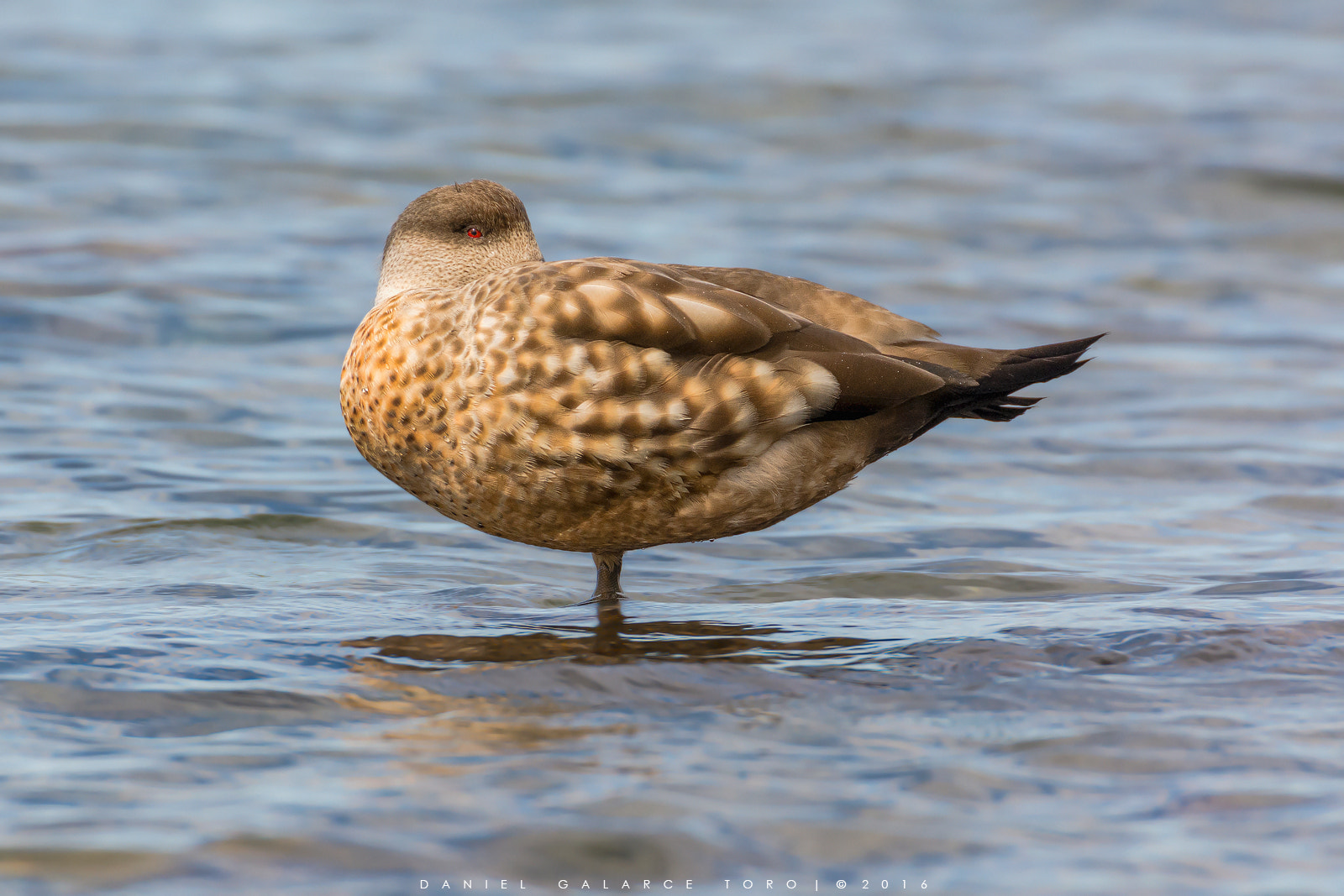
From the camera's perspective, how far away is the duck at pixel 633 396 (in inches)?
228

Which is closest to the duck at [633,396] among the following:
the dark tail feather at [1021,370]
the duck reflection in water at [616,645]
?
the dark tail feather at [1021,370]

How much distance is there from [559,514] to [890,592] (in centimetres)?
181

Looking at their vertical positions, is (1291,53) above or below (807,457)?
above

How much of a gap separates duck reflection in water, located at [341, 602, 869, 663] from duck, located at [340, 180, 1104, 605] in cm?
36

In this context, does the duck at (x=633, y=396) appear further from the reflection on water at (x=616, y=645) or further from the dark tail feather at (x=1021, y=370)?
the reflection on water at (x=616, y=645)

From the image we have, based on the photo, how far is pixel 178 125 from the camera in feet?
55.1

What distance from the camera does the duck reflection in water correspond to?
591cm

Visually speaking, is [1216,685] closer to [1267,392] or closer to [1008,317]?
[1267,392]

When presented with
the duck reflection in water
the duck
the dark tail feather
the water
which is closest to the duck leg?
the water

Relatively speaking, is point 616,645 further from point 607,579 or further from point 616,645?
point 607,579

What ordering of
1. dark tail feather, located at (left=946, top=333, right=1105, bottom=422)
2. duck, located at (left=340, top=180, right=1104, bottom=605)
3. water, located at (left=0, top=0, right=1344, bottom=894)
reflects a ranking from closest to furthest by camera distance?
1. water, located at (left=0, top=0, right=1344, bottom=894)
2. duck, located at (left=340, top=180, right=1104, bottom=605)
3. dark tail feather, located at (left=946, top=333, right=1105, bottom=422)

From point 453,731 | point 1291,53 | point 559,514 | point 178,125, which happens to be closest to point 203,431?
point 559,514

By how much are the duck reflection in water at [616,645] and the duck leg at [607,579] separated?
1.34ft

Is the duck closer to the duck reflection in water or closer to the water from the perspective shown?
the duck reflection in water
